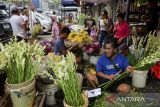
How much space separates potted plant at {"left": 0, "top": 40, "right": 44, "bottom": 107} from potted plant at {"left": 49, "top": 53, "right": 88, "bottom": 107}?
34 cm

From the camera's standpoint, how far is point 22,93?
2.56 meters

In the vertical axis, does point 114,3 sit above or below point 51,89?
above

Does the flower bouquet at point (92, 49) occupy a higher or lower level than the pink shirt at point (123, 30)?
lower

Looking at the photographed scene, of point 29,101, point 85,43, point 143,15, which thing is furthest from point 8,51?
point 143,15

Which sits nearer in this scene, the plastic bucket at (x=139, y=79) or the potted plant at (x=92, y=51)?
the plastic bucket at (x=139, y=79)

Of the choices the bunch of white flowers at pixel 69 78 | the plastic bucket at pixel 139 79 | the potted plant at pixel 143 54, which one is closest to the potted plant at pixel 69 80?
the bunch of white flowers at pixel 69 78

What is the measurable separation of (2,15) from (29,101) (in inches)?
393

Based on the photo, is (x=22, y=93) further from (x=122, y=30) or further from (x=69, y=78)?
(x=122, y=30)

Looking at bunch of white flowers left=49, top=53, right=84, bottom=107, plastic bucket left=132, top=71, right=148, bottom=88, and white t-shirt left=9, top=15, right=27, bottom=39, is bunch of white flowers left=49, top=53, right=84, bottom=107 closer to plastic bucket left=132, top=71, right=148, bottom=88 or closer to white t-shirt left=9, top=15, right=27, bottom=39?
plastic bucket left=132, top=71, right=148, bottom=88

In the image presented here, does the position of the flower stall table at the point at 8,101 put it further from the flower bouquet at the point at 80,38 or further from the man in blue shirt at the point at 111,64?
the flower bouquet at the point at 80,38

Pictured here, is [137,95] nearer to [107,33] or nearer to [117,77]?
[117,77]

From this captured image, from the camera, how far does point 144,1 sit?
6375 mm

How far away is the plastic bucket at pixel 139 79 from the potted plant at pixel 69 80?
2380mm

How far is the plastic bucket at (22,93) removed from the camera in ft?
8.29
